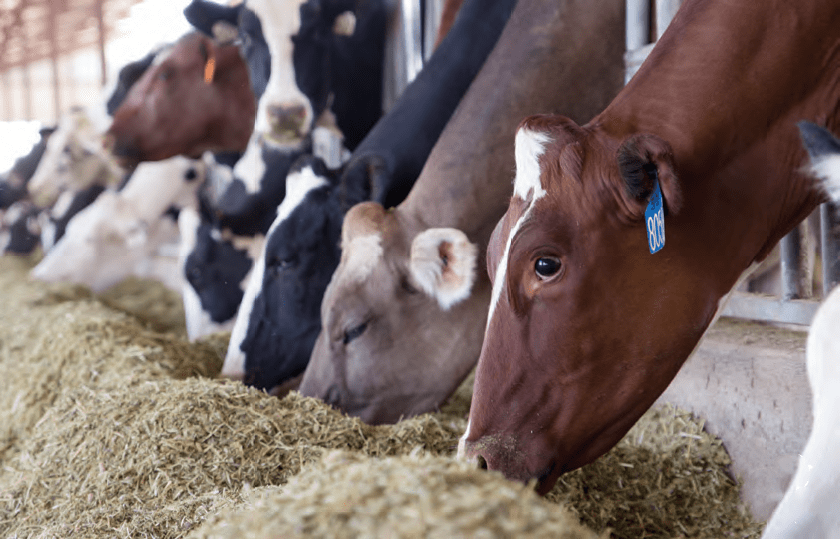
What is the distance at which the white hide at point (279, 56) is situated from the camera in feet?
14.3

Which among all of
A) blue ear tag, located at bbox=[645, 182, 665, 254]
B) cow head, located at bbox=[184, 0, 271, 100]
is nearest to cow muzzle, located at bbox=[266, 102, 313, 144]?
cow head, located at bbox=[184, 0, 271, 100]

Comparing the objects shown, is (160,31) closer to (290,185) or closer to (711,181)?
(290,185)

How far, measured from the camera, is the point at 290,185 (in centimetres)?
365

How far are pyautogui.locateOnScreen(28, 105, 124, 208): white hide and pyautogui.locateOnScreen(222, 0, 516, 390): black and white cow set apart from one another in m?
5.09

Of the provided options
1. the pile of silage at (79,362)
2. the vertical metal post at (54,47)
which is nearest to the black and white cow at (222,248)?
the pile of silage at (79,362)

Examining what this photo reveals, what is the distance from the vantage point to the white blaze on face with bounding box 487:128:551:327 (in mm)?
1698

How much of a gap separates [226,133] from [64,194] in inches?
119

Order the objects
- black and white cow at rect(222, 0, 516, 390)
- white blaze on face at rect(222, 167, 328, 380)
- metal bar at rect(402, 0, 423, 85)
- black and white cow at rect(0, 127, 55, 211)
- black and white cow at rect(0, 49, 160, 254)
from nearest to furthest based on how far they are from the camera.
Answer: black and white cow at rect(222, 0, 516, 390), white blaze on face at rect(222, 167, 328, 380), metal bar at rect(402, 0, 423, 85), black and white cow at rect(0, 49, 160, 254), black and white cow at rect(0, 127, 55, 211)

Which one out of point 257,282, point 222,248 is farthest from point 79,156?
point 257,282

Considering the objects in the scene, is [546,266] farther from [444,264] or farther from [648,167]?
[444,264]

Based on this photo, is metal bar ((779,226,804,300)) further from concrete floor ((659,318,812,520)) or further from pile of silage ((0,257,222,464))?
pile of silage ((0,257,222,464))

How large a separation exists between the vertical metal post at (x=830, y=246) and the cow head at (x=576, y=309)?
631mm

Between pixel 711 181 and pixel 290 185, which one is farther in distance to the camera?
pixel 290 185

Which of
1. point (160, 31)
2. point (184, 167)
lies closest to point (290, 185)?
point (184, 167)
